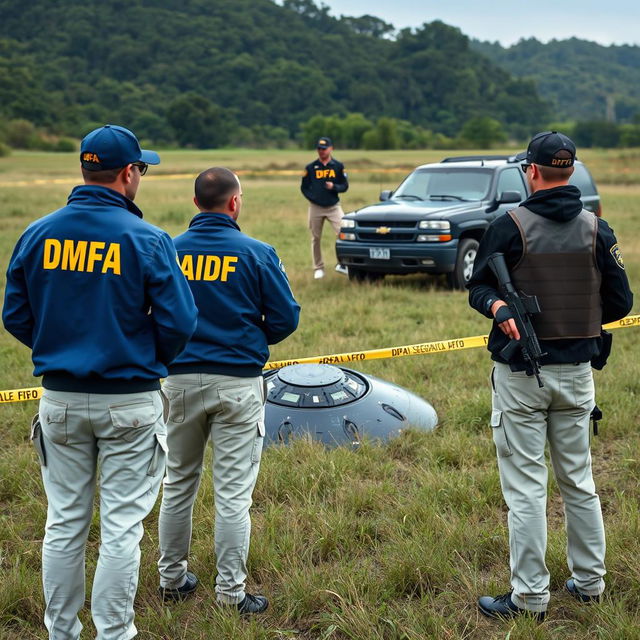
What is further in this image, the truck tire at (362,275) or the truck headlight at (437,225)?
the truck tire at (362,275)

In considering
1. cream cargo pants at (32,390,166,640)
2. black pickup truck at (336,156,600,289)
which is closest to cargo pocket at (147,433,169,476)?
cream cargo pants at (32,390,166,640)

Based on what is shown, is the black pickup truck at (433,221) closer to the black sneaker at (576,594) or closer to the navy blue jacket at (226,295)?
the black sneaker at (576,594)

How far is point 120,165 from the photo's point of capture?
2891 mm

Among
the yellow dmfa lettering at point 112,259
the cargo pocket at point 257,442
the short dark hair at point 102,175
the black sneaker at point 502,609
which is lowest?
the black sneaker at point 502,609

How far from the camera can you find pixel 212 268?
333cm

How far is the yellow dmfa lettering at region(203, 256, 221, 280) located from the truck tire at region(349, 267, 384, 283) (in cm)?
855

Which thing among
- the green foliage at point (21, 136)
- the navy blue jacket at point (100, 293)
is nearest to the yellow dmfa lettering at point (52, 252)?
the navy blue jacket at point (100, 293)

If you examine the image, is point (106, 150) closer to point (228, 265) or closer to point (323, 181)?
point (228, 265)

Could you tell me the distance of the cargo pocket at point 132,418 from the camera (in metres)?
2.83

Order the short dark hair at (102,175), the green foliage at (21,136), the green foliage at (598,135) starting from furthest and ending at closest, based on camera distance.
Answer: the green foliage at (598,135), the green foliage at (21,136), the short dark hair at (102,175)

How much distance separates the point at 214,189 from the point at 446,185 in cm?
926

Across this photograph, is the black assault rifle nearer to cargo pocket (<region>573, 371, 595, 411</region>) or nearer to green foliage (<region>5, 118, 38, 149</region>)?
cargo pocket (<region>573, 371, 595, 411</region>)

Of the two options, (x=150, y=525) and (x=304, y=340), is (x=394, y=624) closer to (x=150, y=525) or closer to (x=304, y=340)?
(x=150, y=525)

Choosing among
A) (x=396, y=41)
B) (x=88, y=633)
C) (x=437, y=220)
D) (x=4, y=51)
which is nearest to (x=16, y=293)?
(x=88, y=633)
